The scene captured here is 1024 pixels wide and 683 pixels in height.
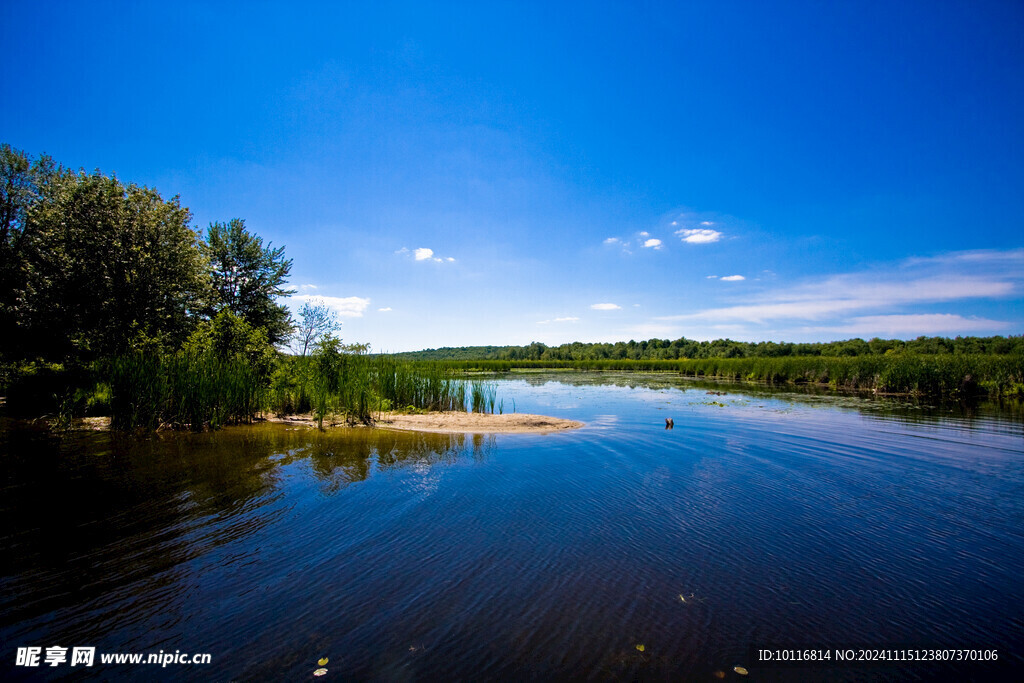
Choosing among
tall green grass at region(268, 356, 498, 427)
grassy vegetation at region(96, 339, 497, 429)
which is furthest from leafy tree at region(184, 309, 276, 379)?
tall green grass at region(268, 356, 498, 427)

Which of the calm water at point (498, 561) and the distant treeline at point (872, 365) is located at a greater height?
the distant treeline at point (872, 365)

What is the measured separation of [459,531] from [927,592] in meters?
4.83

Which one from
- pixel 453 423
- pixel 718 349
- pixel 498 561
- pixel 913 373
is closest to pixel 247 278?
pixel 453 423

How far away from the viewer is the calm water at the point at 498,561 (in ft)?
10.3

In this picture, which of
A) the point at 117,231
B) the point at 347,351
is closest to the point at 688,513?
the point at 347,351

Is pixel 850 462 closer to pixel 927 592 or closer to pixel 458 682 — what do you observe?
pixel 927 592

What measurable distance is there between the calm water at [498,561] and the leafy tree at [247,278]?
13.8 metres

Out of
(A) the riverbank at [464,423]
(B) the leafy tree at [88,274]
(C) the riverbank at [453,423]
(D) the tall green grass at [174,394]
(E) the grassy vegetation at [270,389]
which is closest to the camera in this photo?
(D) the tall green grass at [174,394]

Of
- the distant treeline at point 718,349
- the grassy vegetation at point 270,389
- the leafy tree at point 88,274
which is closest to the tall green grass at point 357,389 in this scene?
the grassy vegetation at point 270,389

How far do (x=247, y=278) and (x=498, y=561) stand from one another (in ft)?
75.5

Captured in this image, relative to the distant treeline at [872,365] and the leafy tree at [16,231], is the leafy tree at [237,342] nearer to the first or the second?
the leafy tree at [16,231]

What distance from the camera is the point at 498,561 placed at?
4.56 metres

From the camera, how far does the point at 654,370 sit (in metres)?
55.9

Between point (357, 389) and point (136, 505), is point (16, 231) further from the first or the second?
point (136, 505)
